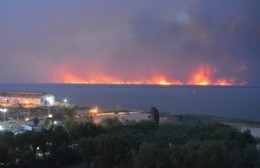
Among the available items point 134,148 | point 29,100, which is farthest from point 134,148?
point 29,100

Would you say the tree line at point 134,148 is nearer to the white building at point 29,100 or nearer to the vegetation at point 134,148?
the vegetation at point 134,148

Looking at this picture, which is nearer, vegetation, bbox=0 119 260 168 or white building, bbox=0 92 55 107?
vegetation, bbox=0 119 260 168

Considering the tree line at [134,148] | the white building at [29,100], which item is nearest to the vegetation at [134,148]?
the tree line at [134,148]

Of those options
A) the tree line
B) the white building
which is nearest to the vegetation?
the tree line

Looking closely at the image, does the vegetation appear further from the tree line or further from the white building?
the white building

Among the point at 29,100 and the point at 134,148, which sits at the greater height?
the point at 29,100

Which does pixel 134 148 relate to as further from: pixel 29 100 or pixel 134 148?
pixel 29 100

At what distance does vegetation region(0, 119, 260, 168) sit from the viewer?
1318 centimetres

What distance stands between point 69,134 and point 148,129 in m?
3.86

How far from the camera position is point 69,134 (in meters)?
21.1

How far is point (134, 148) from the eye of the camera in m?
16.0

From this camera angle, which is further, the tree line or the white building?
the white building

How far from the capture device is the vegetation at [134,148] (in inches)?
519

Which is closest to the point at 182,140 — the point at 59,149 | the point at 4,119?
the point at 59,149
